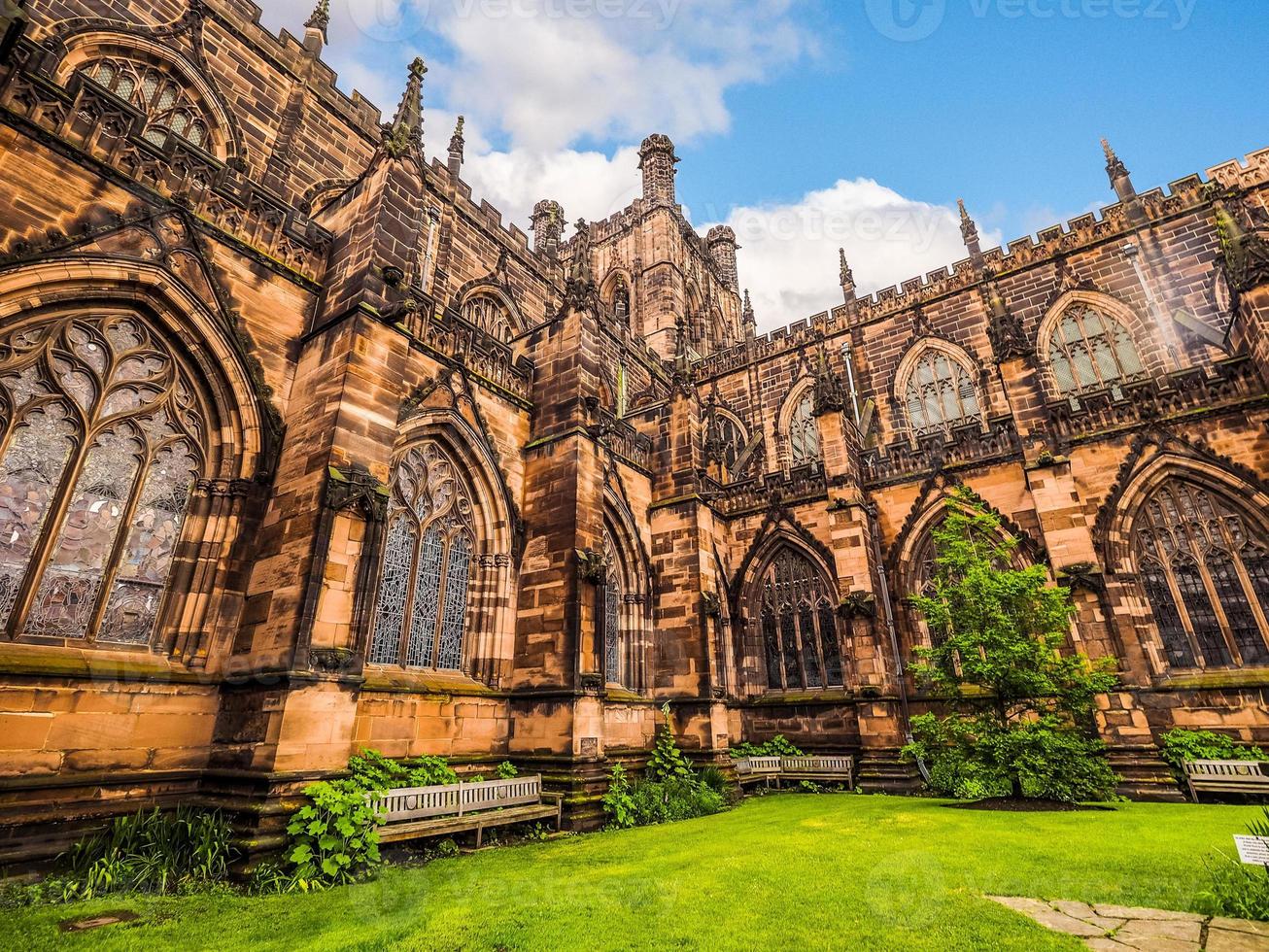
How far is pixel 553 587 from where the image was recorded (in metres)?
11.0

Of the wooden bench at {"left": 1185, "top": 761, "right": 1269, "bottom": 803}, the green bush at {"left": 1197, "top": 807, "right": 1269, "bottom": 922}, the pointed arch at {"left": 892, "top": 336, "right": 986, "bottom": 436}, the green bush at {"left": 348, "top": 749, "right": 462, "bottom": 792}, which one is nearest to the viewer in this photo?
the green bush at {"left": 1197, "top": 807, "right": 1269, "bottom": 922}

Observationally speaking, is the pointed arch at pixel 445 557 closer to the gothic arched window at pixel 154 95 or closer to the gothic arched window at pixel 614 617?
the gothic arched window at pixel 614 617

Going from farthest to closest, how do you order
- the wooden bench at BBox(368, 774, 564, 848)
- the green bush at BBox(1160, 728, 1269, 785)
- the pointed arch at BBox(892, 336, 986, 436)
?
Result: the pointed arch at BBox(892, 336, 986, 436) → the green bush at BBox(1160, 728, 1269, 785) → the wooden bench at BBox(368, 774, 564, 848)

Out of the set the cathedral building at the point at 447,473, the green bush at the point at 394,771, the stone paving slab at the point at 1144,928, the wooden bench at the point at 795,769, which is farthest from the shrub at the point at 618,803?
the stone paving slab at the point at 1144,928

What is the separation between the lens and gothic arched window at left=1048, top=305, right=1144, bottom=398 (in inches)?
700

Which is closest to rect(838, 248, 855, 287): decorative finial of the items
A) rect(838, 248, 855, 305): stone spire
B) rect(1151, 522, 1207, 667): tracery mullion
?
rect(838, 248, 855, 305): stone spire

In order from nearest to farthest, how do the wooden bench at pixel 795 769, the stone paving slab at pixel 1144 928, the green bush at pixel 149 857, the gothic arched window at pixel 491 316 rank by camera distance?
the stone paving slab at pixel 1144 928 → the green bush at pixel 149 857 → the wooden bench at pixel 795 769 → the gothic arched window at pixel 491 316

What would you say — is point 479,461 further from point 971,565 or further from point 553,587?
point 971,565

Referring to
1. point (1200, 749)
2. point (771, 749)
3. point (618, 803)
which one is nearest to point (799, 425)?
point (771, 749)

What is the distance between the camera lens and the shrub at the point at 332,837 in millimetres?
6287

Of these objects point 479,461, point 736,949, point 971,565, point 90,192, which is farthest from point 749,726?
point 90,192

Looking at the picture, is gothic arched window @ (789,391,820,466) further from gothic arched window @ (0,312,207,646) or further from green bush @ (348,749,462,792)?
gothic arched window @ (0,312,207,646)

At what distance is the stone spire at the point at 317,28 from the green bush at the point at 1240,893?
21830 millimetres

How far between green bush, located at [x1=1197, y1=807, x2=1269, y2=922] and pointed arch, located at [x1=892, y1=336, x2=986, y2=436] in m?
16.2
